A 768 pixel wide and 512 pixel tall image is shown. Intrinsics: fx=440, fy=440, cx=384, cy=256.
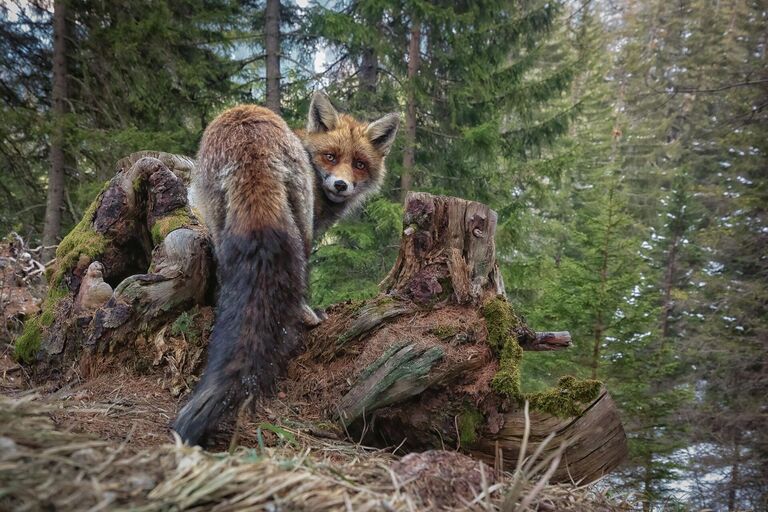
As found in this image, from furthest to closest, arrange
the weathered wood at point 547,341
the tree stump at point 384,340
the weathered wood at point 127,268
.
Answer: the weathered wood at point 127,268, the weathered wood at point 547,341, the tree stump at point 384,340

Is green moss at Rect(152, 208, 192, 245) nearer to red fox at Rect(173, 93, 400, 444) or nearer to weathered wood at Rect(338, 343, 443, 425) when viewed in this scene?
red fox at Rect(173, 93, 400, 444)

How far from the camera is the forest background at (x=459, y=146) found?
7.77 meters

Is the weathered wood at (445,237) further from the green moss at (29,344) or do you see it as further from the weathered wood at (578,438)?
the green moss at (29,344)

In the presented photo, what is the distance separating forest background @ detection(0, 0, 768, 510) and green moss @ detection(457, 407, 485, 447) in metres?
5.32

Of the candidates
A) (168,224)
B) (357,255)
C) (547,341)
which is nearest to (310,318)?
(168,224)

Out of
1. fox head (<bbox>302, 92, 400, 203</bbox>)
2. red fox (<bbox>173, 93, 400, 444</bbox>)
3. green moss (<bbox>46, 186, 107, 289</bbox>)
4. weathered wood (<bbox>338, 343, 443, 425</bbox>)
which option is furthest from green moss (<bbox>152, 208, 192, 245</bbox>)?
weathered wood (<bbox>338, 343, 443, 425</bbox>)

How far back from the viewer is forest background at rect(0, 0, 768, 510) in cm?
777

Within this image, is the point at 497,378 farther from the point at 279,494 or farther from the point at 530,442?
the point at 279,494

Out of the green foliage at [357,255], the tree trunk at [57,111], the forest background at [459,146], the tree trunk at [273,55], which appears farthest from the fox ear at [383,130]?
the tree trunk at [57,111]

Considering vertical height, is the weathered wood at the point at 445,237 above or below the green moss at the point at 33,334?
above

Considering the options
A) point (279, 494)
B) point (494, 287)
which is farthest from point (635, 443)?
point (279, 494)

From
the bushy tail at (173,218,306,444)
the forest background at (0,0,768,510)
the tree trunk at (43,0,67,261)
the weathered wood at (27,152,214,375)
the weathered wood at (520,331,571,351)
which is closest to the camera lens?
the bushy tail at (173,218,306,444)

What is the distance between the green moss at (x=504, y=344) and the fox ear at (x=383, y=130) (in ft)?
8.73

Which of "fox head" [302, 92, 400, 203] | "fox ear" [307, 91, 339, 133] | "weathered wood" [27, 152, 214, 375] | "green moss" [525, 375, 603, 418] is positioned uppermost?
"fox ear" [307, 91, 339, 133]
